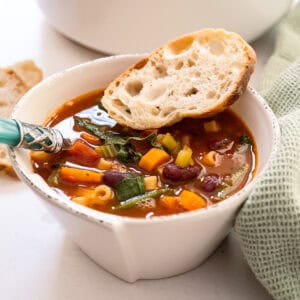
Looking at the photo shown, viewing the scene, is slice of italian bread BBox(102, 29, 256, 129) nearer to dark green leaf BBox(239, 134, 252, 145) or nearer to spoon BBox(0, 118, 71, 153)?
dark green leaf BBox(239, 134, 252, 145)

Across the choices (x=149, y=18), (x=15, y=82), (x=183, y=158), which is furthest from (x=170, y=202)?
(x=15, y=82)

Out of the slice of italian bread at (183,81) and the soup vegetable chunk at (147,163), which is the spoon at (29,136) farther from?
the slice of italian bread at (183,81)

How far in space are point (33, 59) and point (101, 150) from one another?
0.81m

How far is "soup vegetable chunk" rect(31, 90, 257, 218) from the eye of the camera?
4.69ft

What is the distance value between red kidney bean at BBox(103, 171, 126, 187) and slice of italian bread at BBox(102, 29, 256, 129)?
221 mm

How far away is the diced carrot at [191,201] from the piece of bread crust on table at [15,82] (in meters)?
0.79

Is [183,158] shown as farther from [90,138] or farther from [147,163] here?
[90,138]

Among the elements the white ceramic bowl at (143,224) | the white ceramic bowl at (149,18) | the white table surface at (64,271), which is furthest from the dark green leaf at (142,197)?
the white ceramic bowl at (149,18)

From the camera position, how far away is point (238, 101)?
1.70 meters

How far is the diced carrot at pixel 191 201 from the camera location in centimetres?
139

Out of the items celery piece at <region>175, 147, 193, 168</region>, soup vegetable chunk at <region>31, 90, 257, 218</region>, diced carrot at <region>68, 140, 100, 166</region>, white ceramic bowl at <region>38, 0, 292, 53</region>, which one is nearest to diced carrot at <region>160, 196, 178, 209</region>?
soup vegetable chunk at <region>31, 90, 257, 218</region>

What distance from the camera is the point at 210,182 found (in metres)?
1.46

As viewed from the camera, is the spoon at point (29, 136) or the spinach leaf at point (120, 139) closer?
the spoon at point (29, 136)

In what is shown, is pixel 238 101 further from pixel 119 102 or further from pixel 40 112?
pixel 40 112
